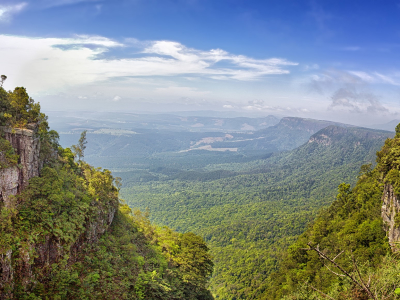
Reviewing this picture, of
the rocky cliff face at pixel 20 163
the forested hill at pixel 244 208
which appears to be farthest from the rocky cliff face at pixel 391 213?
the rocky cliff face at pixel 20 163

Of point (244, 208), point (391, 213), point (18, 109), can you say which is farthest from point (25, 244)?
point (244, 208)

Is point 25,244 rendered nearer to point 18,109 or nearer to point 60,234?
point 60,234

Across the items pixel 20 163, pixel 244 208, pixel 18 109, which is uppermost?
pixel 18 109

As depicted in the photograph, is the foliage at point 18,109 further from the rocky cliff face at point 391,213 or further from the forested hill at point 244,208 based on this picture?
the forested hill at point 244,208

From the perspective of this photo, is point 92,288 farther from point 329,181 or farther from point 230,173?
point 230,173

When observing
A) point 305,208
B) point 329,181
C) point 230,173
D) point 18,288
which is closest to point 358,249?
point 18,288
